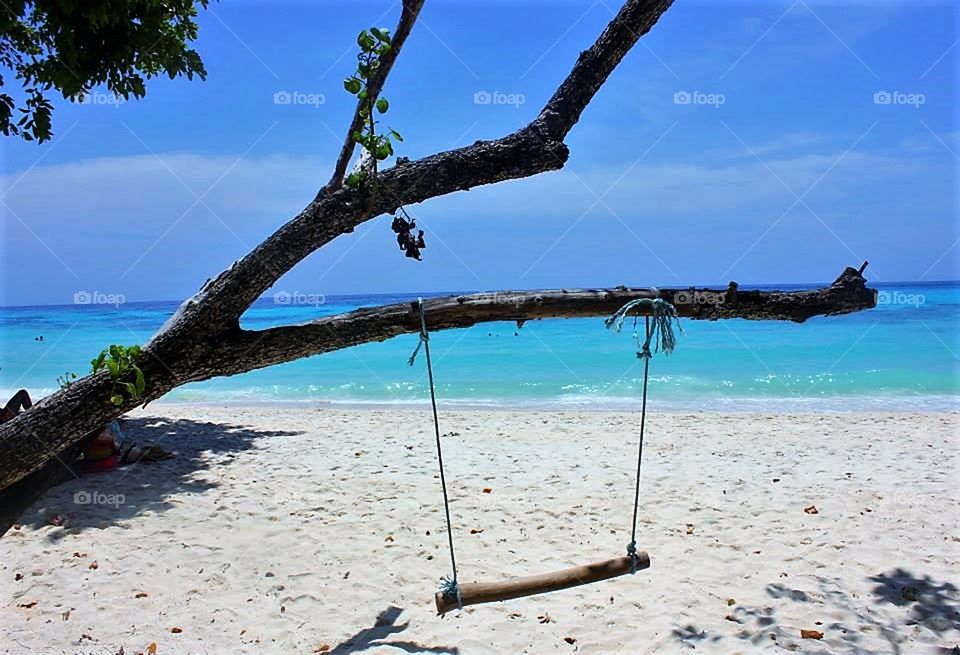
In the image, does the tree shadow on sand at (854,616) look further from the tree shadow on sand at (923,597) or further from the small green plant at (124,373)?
the small green plant at (124,373)

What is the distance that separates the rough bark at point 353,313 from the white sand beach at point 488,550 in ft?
5.18

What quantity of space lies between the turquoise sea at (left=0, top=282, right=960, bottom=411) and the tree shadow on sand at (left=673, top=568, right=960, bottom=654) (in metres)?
3.74

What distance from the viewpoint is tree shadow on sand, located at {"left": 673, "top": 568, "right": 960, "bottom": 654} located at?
3500 mm

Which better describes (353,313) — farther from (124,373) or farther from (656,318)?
(656,318)

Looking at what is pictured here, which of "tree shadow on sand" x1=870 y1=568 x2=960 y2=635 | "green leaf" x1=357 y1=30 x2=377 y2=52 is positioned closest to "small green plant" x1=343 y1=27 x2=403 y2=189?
"green leaf" x1=357 y1=30 x2=377 y2=52

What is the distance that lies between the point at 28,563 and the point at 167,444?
10.3 feet

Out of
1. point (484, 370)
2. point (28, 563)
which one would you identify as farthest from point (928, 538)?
point (484, 370)

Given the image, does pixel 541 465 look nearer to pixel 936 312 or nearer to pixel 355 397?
pixel 355 397

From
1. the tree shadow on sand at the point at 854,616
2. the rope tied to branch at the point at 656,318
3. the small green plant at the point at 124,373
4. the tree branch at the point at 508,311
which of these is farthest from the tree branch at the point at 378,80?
the tree shadow on sand at the point at 854,616

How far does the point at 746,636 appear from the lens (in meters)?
3.55

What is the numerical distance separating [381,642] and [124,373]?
1.95 m

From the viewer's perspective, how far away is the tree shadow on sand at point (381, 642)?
139 inches

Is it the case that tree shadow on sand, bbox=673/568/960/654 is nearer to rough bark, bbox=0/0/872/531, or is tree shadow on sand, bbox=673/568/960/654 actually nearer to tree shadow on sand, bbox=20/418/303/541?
rough bark, bbox=0/0/872/531

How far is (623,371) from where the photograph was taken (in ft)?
62.2
